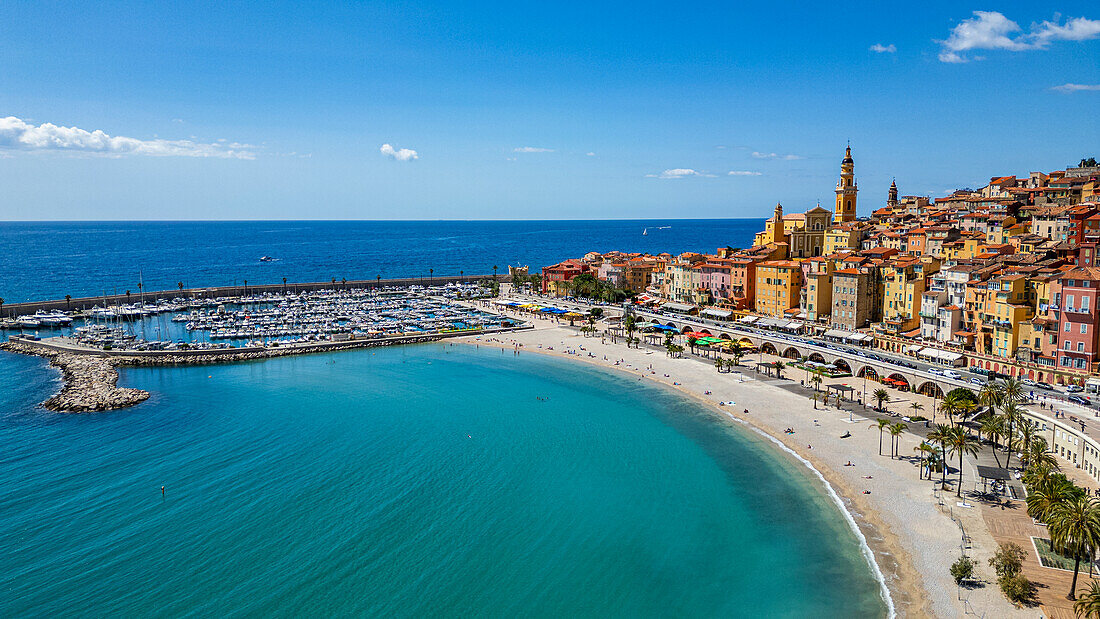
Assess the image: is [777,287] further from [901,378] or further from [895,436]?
[895,436]

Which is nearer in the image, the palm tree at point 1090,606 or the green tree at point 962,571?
the palm tree at point 1090,606

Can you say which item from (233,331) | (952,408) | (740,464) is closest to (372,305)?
(233,331)

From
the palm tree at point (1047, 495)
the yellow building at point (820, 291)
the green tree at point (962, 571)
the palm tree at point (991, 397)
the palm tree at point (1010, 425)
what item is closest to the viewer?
the green tree at point (962, 571)

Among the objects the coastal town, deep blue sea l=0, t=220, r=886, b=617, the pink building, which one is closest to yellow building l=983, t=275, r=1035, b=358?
the coastal town

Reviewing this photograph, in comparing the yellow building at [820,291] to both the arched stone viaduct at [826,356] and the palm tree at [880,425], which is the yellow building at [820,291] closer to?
the arched stone viaduct at [826,356]

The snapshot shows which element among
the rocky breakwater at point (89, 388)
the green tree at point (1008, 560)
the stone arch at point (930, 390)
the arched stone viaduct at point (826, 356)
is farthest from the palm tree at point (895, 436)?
the rocky breakwater at point (89, 388)

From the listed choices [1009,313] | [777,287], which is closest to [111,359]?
[777,287]
